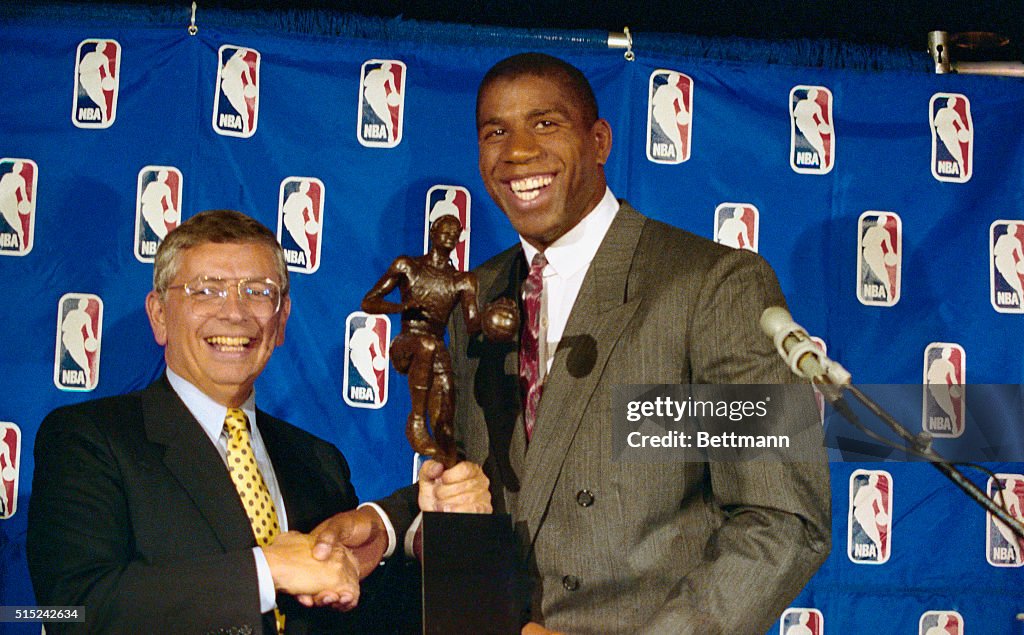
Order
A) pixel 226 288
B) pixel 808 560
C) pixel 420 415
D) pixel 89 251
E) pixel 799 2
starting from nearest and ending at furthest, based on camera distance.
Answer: pixel 420 415 < pixel 808 560 < pixel 226 288 < pixel 89 251 < pixel 799 2

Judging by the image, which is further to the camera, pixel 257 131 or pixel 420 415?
pixel 257 131

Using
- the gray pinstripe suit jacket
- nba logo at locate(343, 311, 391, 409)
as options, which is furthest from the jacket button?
nba logo at locate(343, 311, 391, 409)

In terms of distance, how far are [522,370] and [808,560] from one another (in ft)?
2.28

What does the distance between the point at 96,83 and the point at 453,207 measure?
1024 mm

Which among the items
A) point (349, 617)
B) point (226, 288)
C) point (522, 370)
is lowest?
point (349, 617)

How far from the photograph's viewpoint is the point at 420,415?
7.06 feet

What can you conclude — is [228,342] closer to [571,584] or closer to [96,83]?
[571,584]

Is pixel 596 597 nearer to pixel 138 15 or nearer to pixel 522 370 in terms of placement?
pixel 522 370

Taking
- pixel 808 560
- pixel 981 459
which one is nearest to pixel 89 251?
pixel 808 560

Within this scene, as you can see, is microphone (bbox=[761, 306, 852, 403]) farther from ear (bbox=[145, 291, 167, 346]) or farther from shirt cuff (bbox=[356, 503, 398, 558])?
ear (bbox=[145, 291, 167, 346])

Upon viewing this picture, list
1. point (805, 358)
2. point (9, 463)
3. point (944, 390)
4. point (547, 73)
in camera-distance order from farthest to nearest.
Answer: point (944, 390), point (9, 463), point (547, 73), point (805, 358)

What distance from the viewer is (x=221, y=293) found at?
8.21ft

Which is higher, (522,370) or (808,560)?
(522,370)
